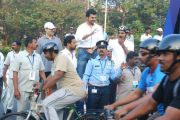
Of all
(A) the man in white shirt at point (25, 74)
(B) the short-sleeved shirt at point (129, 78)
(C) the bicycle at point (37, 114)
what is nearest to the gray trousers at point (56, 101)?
(C) the bicycle at point (37, 114)

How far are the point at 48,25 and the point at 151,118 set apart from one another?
5.77 meters

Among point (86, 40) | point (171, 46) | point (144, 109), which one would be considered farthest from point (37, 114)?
point (171, 46)

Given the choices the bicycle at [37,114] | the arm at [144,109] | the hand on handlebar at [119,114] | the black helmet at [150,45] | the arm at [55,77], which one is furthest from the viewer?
the bicycle at [37,114]

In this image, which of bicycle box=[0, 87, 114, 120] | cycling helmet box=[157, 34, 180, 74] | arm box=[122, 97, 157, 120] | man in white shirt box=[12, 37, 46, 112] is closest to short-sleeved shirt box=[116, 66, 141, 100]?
bicycle box=[0, 87, 114, 120]

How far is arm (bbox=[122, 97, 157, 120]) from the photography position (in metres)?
4.18

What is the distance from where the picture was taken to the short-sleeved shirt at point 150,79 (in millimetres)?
5203

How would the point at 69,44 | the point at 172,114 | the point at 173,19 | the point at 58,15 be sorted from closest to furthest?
the point at 172,114 < the point at 173,19 < the point at 69,44 < the point at 58,15

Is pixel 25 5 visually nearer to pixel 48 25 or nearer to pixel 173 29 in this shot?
pixel 48 25

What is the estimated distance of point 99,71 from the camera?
9.14m

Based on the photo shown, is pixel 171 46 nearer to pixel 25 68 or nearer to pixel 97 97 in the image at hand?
pixel 25 68

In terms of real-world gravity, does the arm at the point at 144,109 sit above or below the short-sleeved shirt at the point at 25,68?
above

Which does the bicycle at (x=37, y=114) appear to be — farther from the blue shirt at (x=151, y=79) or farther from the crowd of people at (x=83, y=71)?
the blue shirt at (x=151, y=79)

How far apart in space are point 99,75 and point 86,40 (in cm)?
113

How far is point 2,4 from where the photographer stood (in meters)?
36.9
